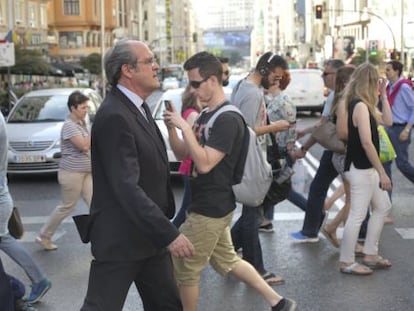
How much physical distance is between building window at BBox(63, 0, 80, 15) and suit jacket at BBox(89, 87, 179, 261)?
80.4 m

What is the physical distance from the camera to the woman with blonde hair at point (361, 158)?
19.3 ft

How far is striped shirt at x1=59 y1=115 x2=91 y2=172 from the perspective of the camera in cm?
722

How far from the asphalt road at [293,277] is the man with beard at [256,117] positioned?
0.27 metres

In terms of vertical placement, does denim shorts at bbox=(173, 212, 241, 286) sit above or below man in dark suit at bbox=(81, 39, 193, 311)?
below

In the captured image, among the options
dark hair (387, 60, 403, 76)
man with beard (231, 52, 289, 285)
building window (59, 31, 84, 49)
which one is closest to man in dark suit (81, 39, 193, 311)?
man with beard (231, 52, 289, 285)

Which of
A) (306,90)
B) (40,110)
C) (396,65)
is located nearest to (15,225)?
(396,65)

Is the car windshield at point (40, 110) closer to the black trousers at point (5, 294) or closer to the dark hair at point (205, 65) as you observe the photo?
the black trousers at point (5, 294)

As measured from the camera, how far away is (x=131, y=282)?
12.1 ft

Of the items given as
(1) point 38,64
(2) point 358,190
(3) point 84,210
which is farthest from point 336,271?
(1) point 38,64

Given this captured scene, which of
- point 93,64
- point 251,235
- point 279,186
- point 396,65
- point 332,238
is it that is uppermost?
point 93,64

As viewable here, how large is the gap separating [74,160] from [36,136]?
5.32 metres

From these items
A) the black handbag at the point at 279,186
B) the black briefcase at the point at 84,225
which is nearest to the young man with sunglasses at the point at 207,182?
the black briefcase at the point at 84,225

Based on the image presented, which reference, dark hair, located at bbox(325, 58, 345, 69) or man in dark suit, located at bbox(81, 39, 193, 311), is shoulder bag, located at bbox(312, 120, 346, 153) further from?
man in dark suit, located at bbox(81, 39, 193, 311)

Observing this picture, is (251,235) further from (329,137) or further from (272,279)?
(329,137)
